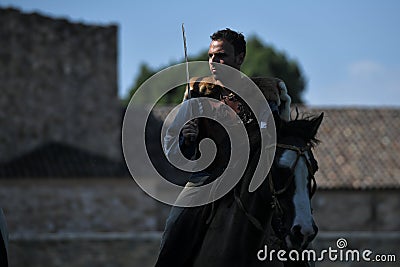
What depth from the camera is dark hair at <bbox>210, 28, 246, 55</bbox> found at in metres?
7.55

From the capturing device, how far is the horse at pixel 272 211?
6.41 meters

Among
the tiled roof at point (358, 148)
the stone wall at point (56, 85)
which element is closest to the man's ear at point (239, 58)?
the stone wall at point (56, 85)

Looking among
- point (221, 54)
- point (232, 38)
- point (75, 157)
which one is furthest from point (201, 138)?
point (75, 157)

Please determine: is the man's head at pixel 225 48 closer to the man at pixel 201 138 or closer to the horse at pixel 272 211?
the man at pixel 201 138

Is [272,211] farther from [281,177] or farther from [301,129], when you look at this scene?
[301,129]

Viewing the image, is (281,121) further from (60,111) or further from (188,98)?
(60,111)

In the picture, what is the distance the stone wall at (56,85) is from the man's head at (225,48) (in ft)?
68.9

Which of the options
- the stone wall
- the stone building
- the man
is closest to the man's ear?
the man

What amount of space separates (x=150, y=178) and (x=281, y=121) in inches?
838

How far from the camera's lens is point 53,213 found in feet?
88.6

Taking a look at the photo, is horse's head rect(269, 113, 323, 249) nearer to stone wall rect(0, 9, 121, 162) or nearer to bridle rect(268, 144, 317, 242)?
bridle rect(268, 144, 317, 242)

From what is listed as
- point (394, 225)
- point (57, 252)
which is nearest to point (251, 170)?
point (57, 252)

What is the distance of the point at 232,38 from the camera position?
298 inches

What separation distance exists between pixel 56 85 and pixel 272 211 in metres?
22.7
